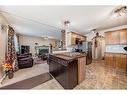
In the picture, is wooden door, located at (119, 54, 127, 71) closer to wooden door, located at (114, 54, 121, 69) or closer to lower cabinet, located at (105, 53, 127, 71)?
lower cabinet, located at (105, 53, 127, 71)

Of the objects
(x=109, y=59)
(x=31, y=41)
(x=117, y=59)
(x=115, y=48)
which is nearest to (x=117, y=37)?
(x=115, y=48)

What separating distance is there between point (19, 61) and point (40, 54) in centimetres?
355

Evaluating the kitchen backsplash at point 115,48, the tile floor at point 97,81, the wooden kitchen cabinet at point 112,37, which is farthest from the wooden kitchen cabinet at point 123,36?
the tile floor at point 97,81

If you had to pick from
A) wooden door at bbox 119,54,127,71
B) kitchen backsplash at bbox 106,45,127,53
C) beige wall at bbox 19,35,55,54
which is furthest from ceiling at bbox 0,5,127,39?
beige wall at bbox 19,35,55,54

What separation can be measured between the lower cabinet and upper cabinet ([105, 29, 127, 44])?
71 centimetres

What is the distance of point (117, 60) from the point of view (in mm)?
4785

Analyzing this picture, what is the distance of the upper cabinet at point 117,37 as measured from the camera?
4516mm

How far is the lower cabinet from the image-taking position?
4448 millimetres

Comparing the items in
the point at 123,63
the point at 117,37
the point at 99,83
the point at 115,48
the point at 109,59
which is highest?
the point at 117,37

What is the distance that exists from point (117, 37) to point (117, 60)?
1.24m

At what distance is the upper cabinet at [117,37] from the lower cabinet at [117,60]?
0.71 metres

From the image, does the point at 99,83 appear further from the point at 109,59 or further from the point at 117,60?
the point at 109,59

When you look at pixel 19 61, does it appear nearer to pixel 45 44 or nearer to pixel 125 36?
pixel 45 44
